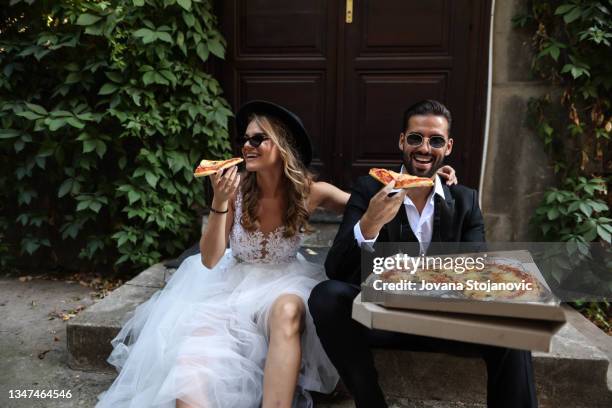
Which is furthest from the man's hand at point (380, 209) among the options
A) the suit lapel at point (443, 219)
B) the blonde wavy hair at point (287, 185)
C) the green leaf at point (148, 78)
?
the green leaf at point (148, 78)

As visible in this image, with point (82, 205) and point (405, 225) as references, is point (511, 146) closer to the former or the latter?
point (405, 225)

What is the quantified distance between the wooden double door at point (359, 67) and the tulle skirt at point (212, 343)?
70.7 inches

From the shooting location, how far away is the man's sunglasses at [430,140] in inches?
84.7

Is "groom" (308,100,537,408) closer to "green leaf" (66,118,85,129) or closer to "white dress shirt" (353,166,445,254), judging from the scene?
"white dress shirt" (353,166,445,254)

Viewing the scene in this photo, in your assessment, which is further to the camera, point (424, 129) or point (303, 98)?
point (303, 98)

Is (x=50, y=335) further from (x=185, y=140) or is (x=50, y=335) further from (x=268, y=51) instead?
(x=268, y=51)

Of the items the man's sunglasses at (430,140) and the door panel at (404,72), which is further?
the door panel at (404,72)

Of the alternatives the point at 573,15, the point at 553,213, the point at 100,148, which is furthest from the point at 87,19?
the point at 553,213

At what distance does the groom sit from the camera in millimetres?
1813

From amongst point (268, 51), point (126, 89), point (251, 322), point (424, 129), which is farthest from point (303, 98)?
point (251, 322)

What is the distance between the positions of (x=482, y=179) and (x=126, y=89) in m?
2.80

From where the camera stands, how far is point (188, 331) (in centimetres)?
216

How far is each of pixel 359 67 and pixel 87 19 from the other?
208cm

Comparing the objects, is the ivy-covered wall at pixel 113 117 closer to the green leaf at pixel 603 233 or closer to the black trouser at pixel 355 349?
the black trouser at pixel 355 349
